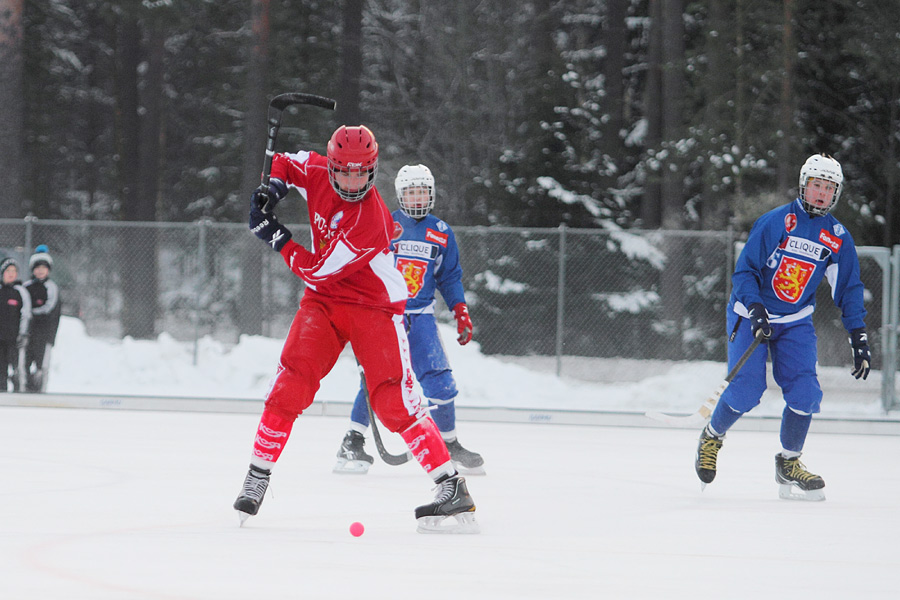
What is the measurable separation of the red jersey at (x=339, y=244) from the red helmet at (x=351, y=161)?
0.07m

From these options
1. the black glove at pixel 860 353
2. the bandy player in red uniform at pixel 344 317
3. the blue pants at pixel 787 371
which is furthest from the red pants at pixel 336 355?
the black glove at pixel 860 353

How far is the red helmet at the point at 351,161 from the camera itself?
4594mm

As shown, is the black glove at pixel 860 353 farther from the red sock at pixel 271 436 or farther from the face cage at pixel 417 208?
the red sock at pixel 271 436

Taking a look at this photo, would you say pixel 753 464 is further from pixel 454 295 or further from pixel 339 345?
pixel 339 345

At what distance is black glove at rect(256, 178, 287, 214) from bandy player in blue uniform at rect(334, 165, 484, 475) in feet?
6.43

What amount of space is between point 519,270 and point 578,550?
9.79 meters

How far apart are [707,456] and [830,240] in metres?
1.27

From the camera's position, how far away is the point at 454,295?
6.86 metres

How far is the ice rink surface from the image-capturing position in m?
3.64

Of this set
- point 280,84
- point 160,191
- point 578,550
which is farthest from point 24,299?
point 160,191

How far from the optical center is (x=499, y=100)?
2144 cm

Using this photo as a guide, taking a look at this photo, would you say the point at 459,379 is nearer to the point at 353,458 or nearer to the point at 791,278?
the point at 353,458

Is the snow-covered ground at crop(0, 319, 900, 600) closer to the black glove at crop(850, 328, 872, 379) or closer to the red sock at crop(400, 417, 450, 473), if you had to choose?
the red sock at crop(400, 417, 450, 473)

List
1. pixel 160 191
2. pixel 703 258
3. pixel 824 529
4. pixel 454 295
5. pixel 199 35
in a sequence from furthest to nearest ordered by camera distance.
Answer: pixel 160 191, pixel 199 35, pixel 703 258, pixel 454 295, pixel 824 529
